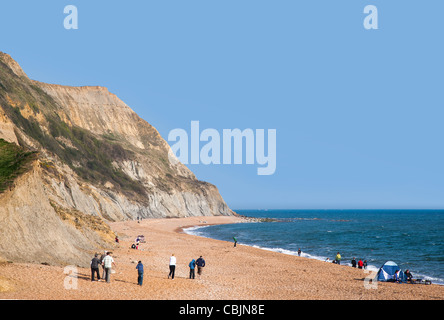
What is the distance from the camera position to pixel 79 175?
Result: 89312 millimetres

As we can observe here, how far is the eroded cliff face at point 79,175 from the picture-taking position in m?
22.2

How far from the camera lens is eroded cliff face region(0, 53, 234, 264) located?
22.2 metres

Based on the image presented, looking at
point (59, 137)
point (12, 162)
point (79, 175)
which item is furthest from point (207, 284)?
point (59, 137)

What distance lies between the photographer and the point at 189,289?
64.4 feet

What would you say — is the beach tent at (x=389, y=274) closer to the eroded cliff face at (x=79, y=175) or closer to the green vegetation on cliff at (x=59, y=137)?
the eroded cliff face at (x=79, y=175)

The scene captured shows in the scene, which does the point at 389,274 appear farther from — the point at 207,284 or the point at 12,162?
the point at 12,162

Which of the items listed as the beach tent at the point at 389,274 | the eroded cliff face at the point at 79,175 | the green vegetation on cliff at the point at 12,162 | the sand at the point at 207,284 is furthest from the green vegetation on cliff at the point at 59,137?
the beach tent at the point at 389,274

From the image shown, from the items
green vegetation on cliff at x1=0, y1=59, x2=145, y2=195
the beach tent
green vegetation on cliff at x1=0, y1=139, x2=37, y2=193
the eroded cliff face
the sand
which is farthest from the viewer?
green vegetation on cliff at x1=0, y1=59, x2=145, y2=195

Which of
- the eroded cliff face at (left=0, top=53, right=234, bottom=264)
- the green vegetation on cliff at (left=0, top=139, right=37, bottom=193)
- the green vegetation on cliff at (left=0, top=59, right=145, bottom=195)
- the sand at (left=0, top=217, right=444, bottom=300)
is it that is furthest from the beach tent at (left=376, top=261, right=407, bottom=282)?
the green vegetation on cliff at (left=0, top=59, right=145, bottom=195)

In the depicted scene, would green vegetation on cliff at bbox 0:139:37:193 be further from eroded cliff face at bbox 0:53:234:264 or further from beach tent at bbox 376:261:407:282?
beach tent at bbox 376:261:407:282

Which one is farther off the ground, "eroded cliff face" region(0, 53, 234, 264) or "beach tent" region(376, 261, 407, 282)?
"eroded cliff face" region(0, 53, 234, 264)

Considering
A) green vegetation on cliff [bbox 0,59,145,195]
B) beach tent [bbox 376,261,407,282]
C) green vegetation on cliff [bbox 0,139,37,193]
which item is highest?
green vegetation on cliff [bbox 0,59,145,195]

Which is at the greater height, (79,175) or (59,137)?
(59,137)
